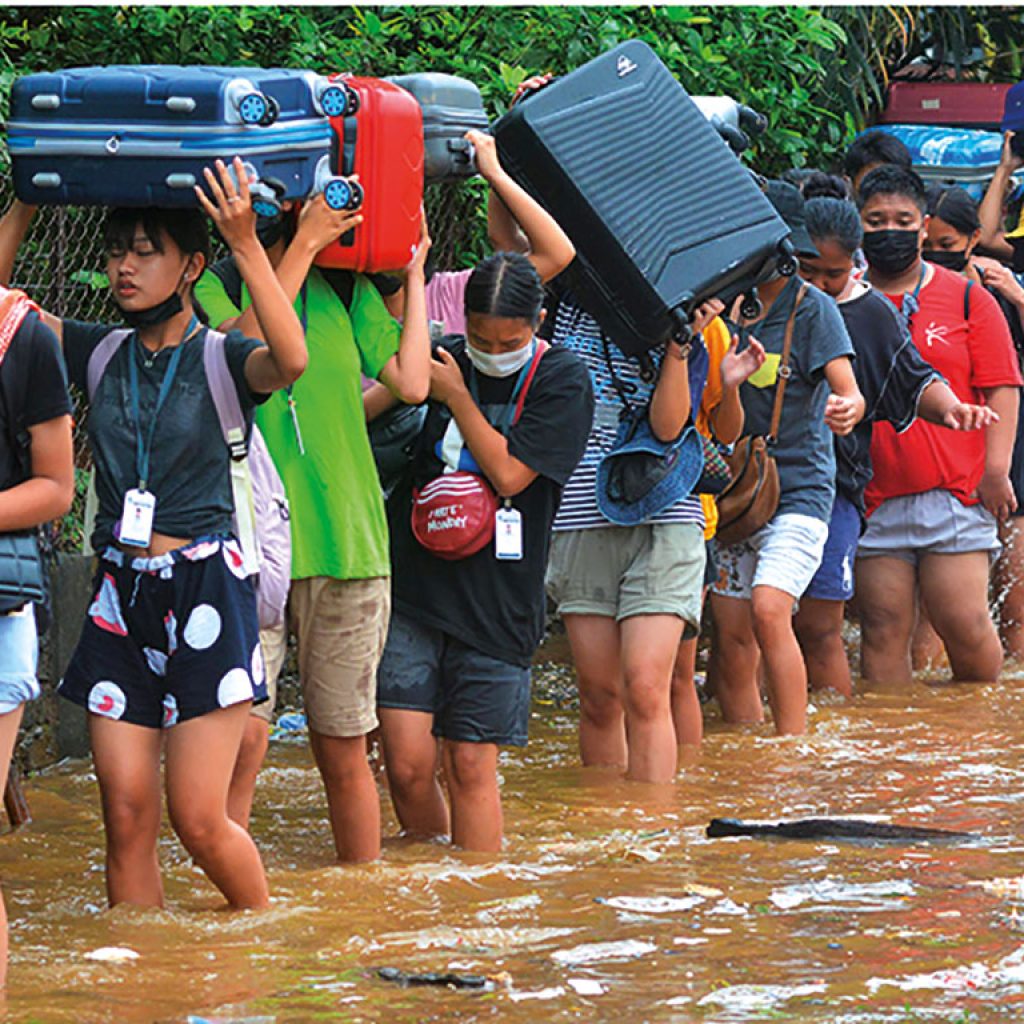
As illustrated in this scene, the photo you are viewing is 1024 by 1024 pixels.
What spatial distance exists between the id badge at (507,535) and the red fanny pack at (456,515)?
0.02 m

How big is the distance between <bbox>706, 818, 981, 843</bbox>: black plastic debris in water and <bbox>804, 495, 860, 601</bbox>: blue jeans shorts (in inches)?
92.3

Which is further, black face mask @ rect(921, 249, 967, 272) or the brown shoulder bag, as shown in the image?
black face mask @ rect(921, 249, 967, 272)

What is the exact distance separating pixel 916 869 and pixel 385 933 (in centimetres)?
154

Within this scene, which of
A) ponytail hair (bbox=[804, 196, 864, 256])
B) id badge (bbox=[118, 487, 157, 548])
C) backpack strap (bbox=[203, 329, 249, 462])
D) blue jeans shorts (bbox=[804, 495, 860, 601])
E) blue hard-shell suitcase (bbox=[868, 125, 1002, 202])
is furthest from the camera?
blue hard-shell suitcase (bbox=[868, 125, 1002, 202])

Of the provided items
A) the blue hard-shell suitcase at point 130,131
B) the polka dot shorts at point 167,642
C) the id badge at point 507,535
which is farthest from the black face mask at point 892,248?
the polka dot shorts at point 167,642

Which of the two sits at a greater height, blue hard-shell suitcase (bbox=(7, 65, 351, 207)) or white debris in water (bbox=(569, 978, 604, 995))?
blue hard-shell suitcase (bbox=(7, 65, 351, 207))

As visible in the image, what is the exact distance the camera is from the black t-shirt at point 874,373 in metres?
8.86

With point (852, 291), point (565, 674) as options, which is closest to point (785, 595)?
point (852, 291)

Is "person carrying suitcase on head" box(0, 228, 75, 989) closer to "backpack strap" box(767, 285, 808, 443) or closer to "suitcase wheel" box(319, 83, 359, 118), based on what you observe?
"suitcase wheel" box(319, 83, 359, 118)

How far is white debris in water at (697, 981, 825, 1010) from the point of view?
4.52 m

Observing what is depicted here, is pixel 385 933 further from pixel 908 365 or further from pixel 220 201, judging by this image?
pixel 908 365

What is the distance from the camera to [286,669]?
9.04m

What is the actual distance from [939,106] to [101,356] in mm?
9208

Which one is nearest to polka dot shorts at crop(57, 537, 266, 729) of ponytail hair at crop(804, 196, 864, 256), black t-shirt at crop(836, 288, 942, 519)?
ponytail hair at crop(804, 196, 864, 256)
